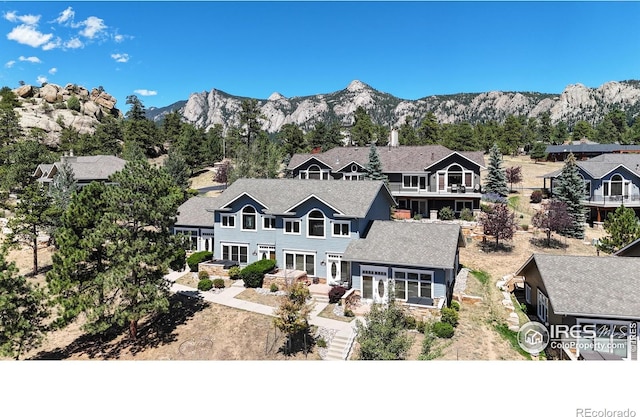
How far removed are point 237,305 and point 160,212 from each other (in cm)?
722

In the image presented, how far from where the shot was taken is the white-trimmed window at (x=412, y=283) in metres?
22.2

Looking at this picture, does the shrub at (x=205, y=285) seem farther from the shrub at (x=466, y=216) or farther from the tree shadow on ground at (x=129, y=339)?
the shrub at (x=466, y=216)

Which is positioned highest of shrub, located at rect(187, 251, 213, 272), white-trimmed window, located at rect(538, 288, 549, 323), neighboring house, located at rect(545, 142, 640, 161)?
neighboring house, located at rect(545, 142, 640, 161)

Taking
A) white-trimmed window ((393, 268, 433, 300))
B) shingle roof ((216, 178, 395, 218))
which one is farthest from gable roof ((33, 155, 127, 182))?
white-trimmed window ((393, 268, 433, 300))

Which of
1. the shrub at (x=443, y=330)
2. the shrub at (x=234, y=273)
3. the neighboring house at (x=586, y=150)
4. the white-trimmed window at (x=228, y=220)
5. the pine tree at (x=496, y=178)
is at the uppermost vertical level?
the neighboring house at (x=586, y=150)

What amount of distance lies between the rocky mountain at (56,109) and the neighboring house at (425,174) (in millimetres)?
66878

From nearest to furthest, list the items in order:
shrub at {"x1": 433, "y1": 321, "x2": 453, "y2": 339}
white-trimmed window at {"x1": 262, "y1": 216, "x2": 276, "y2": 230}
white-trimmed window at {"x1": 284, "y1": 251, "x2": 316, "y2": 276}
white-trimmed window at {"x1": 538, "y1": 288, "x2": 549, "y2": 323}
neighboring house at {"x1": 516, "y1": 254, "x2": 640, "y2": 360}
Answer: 1. neighboring house at {"x1": 516, "y1": 254, "x2": 640, "y2": 360}
2. shrub at {"x1": 433, "y1": 321, "x2": 453, "y2": 339}
3. white-trimmed window at {"x1": 538, "y1": 288, "x2": 549, "y2": 323}
4. white-trimmed window at {"x1": 284, "y1": 251, "x2": 316, "y2": 276}
5. white-trimmed window at {"x1": 262, "y1": 216, "x2": 276, "y2": 230}

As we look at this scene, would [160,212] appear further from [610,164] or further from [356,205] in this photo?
[610,164]

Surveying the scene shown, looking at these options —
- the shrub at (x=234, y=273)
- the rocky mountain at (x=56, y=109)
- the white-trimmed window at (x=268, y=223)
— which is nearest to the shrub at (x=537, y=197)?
the white-trimmed window at (x=268, y=223)

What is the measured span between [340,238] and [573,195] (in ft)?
91.9

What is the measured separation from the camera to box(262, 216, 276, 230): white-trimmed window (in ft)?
92.6

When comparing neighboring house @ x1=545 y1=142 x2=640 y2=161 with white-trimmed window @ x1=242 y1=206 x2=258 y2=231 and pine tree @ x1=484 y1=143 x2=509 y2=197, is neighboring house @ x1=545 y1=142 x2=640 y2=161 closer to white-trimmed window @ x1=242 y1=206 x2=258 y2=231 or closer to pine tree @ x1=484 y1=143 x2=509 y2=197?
pine tree @ x1=484 y1=143 x2=509 y2=197

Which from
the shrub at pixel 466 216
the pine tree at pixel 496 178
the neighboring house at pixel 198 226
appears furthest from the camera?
the pine tree at pixel 496 178

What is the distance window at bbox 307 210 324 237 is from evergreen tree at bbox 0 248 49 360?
50.9ft
